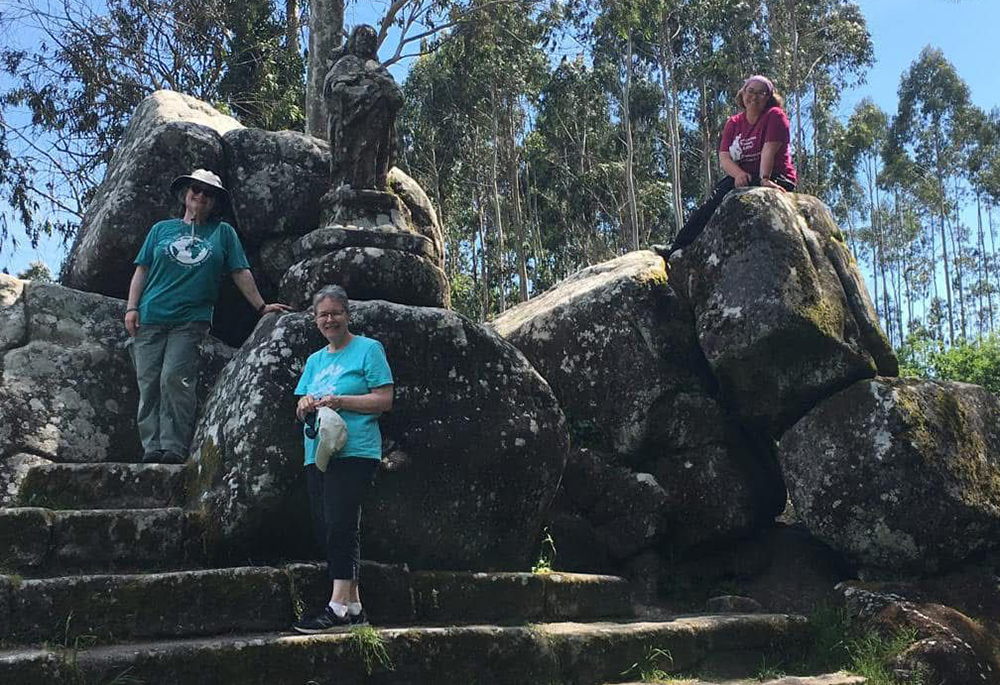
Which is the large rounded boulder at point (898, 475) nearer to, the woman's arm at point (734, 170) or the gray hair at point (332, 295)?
the woman's arm at point (734, 170)

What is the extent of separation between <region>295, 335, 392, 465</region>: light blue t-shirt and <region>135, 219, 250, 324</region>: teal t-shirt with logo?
1.41m

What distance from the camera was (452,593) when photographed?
4762 mm

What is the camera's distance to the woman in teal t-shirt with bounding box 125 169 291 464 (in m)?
5.36

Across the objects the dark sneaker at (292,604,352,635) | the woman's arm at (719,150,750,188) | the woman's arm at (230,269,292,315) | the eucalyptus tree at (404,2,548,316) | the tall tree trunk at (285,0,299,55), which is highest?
the eucalyptus tree at (404,2,548,316)

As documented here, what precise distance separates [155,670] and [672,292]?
182 inches

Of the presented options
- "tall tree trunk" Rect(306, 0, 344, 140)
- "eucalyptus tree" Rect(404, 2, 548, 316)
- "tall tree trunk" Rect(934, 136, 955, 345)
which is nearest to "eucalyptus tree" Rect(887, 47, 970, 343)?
"tall tree trunk" Rect(934, 136, 955, 345)

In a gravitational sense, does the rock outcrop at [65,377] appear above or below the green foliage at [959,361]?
below

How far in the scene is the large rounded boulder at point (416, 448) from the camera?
183 inches

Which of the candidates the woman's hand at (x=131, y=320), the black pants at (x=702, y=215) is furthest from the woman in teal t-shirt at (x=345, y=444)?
the black pants at (x=702, y=215)

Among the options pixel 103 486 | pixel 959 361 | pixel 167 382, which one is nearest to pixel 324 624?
pixel 103 486

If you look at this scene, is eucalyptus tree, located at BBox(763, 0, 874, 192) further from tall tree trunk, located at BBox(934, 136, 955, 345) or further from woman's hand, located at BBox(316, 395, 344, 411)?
woman's hand, located at BBox(316, 395, 344, 411)

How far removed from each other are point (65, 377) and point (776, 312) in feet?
14.6

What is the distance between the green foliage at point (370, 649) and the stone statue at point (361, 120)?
318 centimetres

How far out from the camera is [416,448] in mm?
5039
